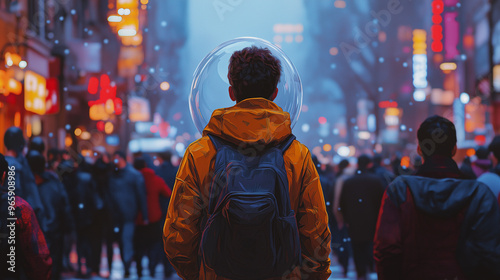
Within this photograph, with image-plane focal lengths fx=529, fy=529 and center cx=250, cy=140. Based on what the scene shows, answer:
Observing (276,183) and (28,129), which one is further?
(28,129)

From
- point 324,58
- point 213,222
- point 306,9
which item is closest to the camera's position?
point 213,222

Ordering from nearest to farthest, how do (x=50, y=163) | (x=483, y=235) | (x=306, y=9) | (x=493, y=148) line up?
(x=483, y=235) → (x=493, y=148) → (x=50, y=163) → (x=306, y=9)

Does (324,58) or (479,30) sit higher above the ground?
(479,30)

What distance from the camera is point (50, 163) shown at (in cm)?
769

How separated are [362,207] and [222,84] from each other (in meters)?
5.33

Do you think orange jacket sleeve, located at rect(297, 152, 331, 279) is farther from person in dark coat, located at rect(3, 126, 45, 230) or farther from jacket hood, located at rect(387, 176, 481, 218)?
person in dark coat, located at rect(3, 126, 45, 230)

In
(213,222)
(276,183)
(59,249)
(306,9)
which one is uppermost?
(306,9)

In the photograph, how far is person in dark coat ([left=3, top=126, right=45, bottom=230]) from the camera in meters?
4.91

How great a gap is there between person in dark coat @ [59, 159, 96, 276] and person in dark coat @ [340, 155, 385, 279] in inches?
144

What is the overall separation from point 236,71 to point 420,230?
3.98 ft

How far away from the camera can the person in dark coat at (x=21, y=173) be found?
16.1 ft

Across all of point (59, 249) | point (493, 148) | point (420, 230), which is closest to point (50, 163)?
point (59, 249)

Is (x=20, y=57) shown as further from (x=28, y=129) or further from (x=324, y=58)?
(x=324, y=58)

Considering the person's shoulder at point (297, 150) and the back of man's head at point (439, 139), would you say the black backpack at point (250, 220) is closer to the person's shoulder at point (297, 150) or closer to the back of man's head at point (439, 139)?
the person's shoulder at point (297, 150)
